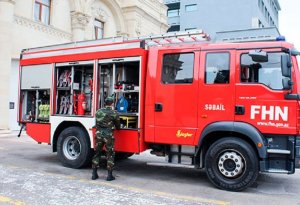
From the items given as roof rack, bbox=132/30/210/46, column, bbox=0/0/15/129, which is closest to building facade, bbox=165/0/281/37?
column, bbox=0/0/15/129

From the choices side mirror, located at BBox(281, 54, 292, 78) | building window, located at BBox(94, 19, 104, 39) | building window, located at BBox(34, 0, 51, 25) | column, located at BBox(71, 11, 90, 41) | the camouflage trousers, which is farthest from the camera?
building window, located at BBox(94, 19, 104, 39)

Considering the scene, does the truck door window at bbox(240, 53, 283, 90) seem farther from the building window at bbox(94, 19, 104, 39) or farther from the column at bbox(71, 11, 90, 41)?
the building window at bbox(94, 19, 104, 39)

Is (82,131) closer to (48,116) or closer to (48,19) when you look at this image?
(48,116)

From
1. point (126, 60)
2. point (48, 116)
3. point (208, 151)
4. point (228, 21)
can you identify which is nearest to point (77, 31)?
point (48, 116)

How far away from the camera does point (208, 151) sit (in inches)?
273

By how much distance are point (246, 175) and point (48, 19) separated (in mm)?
16341

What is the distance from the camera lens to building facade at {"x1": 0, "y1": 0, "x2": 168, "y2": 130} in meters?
16.0

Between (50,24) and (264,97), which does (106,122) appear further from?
(50,24)

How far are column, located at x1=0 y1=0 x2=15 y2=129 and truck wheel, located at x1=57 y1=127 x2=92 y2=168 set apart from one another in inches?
334

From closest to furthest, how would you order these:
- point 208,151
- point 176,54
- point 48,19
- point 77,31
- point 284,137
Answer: point 284,137
point 208,151
point 176,54
point 48,19
point 77,31

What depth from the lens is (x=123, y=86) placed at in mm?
8078

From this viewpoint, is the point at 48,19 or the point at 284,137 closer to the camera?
the point at 284,137

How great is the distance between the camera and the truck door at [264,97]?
638 cm

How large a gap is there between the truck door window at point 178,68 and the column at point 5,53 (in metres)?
11.0
